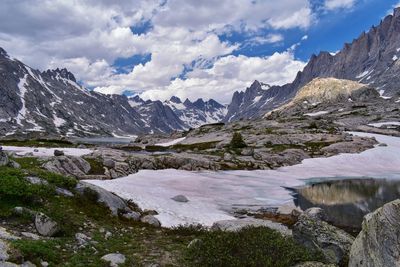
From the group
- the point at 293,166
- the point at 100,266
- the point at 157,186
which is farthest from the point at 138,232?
the point at 293,166

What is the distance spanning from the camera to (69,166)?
43031 millimetres

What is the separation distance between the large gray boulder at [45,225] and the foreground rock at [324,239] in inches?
448

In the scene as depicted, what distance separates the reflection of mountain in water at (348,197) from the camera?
33094 mm

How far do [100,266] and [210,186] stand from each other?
3163 centimetres

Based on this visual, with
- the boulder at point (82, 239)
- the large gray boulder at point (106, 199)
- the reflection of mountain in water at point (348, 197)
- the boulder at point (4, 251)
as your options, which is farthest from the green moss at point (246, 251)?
the reflection of mountain in water at point (348, 197)

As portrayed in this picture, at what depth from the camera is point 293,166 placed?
69.6 m

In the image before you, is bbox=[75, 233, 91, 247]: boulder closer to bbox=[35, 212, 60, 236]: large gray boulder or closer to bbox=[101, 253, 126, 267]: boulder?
bbox=[35, 212, 60, 236]: large gray boulder

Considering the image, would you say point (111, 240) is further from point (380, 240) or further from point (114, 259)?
point (380, 240)

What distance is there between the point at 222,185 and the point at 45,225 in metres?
31.6

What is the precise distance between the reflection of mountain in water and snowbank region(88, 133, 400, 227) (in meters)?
2.85

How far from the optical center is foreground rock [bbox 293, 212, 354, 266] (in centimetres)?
1549

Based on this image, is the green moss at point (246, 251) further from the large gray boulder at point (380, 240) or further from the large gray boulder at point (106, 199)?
the large gray boulder at point (106, 199)

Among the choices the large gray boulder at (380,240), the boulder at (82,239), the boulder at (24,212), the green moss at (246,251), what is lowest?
the boulder at (82,239)

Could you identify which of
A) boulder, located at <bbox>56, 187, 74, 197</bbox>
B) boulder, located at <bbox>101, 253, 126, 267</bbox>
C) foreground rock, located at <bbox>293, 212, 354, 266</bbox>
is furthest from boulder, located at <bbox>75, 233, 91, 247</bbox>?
foreground rock, located at <bbox>293, 212, 354, 266</bbox>
